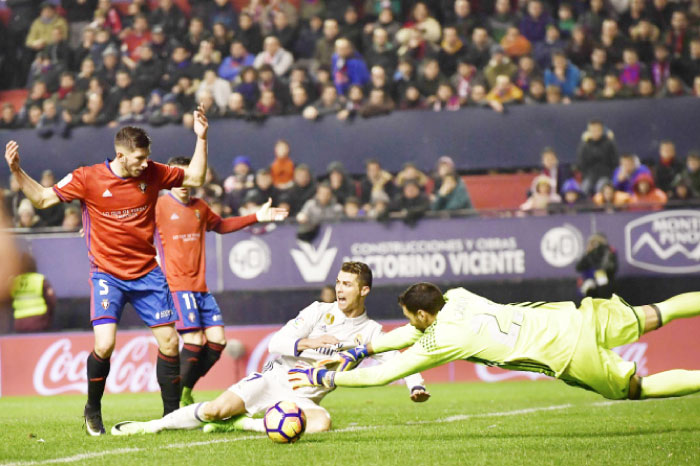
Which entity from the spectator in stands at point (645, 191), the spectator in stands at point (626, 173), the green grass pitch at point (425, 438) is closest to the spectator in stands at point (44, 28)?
the green grass pitch at point (425, 438)

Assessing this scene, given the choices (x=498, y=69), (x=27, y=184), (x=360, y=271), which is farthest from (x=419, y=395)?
(x=498, y=69)

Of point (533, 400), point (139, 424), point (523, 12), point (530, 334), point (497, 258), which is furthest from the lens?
point (523, 12)

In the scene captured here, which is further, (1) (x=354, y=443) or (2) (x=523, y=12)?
(2) (x=523, y=12)

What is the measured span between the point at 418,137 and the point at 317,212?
216 centimetres

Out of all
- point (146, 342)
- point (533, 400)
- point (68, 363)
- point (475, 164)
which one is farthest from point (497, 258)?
point (68, 363)

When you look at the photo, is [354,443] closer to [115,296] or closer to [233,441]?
[233,441]

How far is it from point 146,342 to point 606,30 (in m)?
8.29

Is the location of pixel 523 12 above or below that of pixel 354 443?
above

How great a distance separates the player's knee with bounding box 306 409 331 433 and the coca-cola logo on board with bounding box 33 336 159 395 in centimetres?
662

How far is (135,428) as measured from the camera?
7.75 meters

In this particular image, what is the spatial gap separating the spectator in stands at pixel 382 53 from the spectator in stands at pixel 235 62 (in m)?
1.98

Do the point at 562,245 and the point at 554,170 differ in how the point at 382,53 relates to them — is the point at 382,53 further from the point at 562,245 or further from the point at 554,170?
the point at 562,245

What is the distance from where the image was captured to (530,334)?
6703 mm

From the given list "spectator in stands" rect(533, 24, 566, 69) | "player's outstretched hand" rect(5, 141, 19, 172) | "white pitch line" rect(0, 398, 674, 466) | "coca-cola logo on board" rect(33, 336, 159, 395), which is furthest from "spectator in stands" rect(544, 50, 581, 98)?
"player's outstretched hand" rect(5, 141, 19, 172)
